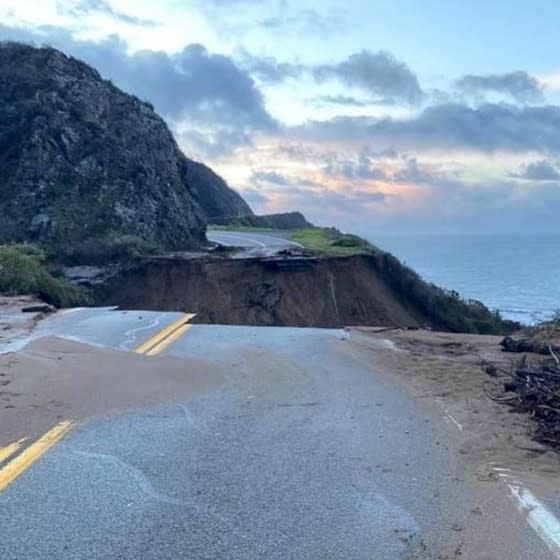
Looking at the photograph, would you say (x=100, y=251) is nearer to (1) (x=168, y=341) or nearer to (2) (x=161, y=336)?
(2) (x=161, y=336)

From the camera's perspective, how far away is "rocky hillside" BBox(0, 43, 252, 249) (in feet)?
130

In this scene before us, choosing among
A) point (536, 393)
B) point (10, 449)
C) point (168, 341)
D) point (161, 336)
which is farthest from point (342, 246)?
point (10, 449)

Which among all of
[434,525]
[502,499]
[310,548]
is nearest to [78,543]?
[310,548]

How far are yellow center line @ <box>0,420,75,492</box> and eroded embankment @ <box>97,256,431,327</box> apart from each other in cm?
2445

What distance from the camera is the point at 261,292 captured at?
34812 mm

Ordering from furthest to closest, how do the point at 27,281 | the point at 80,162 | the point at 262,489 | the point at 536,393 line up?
the point at 80,162 → the point at 27,281 → the point at 536,393 → the point at 262,489

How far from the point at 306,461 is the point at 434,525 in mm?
1618

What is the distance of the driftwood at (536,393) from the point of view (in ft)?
26.2

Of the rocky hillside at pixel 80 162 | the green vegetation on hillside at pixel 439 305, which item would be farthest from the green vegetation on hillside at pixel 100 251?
the green vegetation on hillside at pixel 439 305

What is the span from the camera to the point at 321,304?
35.3 meters

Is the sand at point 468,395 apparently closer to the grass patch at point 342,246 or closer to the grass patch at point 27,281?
the grass patch at point 27,281

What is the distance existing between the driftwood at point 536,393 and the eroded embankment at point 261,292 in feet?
73.3

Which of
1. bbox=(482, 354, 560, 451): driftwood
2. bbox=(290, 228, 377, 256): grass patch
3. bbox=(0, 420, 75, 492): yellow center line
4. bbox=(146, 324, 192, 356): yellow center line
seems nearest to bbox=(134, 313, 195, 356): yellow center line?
bbox=(146, 324, 192, 356): yellow center line

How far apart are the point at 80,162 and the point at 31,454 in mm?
37498
